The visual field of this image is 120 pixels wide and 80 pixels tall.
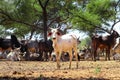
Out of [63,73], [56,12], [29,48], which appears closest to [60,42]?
[63,73]

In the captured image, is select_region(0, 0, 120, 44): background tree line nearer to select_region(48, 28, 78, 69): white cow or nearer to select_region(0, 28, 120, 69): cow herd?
select_region(0, 28, 120, 69): cow herd

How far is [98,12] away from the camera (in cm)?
3709

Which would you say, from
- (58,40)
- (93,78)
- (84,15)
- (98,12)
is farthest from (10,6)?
(93,78)

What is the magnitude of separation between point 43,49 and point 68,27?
46.5 feet

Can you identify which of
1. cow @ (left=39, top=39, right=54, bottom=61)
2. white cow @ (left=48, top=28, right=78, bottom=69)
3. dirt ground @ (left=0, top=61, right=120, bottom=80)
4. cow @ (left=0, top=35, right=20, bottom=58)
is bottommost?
dirt ground @ (left=0, top=61, right=120, bottom=80)

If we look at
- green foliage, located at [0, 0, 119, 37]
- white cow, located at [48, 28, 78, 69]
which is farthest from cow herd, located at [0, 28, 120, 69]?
green foliage, located at [0, 0, 119, 37]

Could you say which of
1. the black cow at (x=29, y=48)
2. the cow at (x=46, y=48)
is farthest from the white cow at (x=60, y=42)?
the cow at (x=46, y=48)

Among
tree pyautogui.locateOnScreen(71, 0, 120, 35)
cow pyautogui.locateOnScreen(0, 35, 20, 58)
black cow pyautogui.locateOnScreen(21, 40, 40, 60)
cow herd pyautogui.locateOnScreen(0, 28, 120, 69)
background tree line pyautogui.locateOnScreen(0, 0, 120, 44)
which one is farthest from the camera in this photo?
tree pyautogui.locateOnScreen(71, 0, 120, 35)

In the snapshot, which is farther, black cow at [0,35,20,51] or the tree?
the tree

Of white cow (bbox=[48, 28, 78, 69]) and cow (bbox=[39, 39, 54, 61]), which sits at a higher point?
cow (bbox=[39, 39, 54, 61])

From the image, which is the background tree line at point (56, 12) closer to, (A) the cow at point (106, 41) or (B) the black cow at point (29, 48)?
(B) the black cow at point (29, 48)

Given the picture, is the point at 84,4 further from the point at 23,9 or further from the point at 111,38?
the point at 111,38

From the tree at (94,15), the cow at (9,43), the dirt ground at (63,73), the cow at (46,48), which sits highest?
the tree at (94,15)

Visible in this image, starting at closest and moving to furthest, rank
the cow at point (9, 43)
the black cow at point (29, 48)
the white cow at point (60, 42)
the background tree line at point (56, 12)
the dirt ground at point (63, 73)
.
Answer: the dirt ground at point (63, 73) < the white cow at point (60, 42) < the black cow at point (29, 48) < the cow at point (9, 43) < the background tree line at point (56, 12)
